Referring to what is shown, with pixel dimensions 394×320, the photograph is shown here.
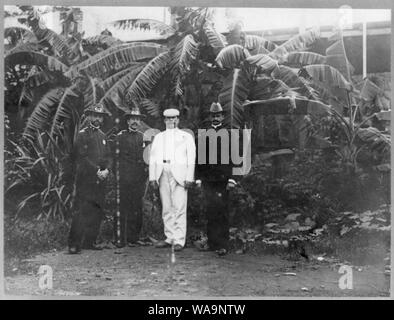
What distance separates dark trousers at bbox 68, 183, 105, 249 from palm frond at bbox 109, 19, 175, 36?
1607 mm

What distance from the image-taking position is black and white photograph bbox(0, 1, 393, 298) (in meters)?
5.65

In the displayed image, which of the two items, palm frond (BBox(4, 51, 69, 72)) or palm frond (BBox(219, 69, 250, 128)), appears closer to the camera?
palm frond (BBox(219, 69, 250, 128))

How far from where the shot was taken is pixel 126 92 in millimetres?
5703

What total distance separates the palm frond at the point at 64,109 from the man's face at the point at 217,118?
4.56 ft

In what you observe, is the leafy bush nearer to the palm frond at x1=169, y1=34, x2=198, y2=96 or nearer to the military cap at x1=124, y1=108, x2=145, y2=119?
the military cap at x1=124, y1=108, x2=145, y2=119

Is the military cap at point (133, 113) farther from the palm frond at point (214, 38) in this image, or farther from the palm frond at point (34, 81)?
the palm frond at point (214, 38)

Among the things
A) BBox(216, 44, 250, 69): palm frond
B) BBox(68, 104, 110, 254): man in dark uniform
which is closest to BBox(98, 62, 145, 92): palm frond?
BBox(68, 104, 110, 254): man in dark uniform

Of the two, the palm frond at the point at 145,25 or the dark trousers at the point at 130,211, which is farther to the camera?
the dark trousers at the point at 130,211

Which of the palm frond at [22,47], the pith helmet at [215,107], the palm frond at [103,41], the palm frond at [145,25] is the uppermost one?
the palm frond at [145,25]

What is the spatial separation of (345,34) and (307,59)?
452mm

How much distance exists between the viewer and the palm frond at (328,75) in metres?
5.67

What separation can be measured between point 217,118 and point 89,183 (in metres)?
1.45

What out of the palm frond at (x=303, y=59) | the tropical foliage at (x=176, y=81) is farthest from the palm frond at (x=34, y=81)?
the palm frond at (x=303, y=59)
